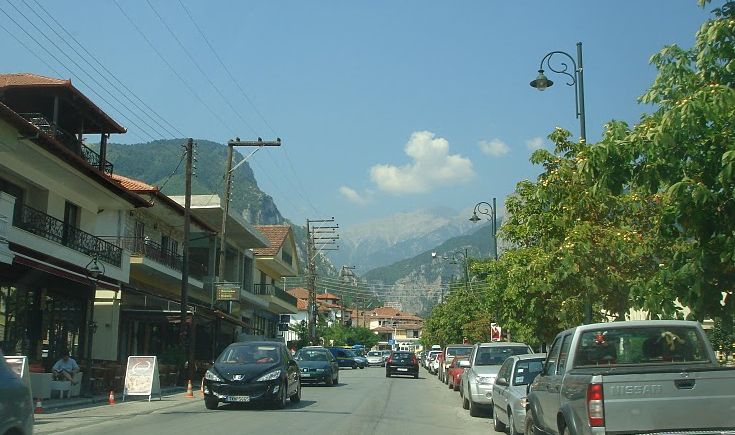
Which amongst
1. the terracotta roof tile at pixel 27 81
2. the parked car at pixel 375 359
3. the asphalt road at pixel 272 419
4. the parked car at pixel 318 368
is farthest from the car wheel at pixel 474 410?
the parked car at pixel 375 359

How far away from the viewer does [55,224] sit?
82.9ft

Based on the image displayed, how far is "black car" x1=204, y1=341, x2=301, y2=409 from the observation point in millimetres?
17891

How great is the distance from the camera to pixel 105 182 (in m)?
26.5

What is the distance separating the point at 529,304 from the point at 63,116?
1856 centimetres

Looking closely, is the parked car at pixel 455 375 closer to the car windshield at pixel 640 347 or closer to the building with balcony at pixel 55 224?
the building with balcony at pixel 55 224

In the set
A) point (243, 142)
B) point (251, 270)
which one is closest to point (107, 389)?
point (243, 142)

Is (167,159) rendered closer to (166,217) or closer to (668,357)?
(166,217)

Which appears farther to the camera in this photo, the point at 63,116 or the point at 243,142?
the point at 243,142

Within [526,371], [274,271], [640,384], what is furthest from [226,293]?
[640,384]

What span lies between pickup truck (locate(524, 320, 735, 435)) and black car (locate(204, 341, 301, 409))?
32.6ft

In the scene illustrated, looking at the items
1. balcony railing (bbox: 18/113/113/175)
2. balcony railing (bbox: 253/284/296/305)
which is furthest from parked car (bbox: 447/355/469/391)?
balcony railing (bbox: 253/284/296/305)

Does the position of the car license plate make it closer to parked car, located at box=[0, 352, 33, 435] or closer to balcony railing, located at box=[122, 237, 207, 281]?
parked car, located at box=[0, 352, 33, 435]

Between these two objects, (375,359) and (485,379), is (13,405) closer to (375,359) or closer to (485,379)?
(485,379)

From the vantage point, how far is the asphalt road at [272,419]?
14.0m
